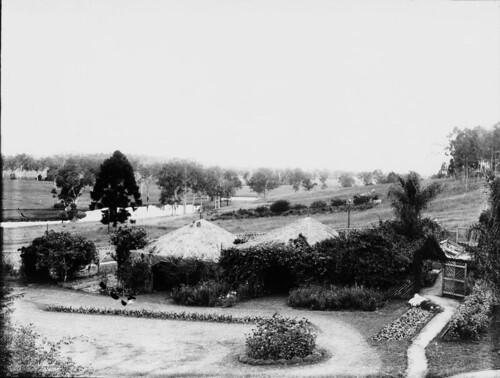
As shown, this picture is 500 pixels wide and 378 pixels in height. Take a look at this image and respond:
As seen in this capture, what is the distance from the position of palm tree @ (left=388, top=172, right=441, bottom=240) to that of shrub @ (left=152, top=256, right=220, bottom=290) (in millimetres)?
9575

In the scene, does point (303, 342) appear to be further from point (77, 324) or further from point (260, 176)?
point (260, 176)

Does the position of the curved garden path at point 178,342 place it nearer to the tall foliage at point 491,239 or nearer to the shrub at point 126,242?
the tall foliage at point 491,239

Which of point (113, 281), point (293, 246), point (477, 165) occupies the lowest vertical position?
point (113, 281)

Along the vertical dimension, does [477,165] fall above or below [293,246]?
above

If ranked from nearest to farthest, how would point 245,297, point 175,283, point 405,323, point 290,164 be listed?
1. point 405,323
2. point 245,297
3. point 175,283
4. point 290,164

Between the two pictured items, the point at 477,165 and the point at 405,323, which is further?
the point at 477,165

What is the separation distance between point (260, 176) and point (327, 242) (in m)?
76.9

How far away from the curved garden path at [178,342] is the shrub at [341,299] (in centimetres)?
69

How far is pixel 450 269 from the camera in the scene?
78.8ft

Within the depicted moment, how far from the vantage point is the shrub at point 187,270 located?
24.9 meters

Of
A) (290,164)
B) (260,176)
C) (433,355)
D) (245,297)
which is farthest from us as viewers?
(290,164)

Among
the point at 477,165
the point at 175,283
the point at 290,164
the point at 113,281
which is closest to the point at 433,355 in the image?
the point at 175,283

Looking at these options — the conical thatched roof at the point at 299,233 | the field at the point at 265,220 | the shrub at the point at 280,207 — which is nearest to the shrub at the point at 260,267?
the conical thatched roof at the point at 299,233

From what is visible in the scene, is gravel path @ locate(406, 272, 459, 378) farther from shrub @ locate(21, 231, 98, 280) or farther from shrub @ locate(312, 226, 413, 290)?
shrub @ locate(21, 231, 98, 280)
